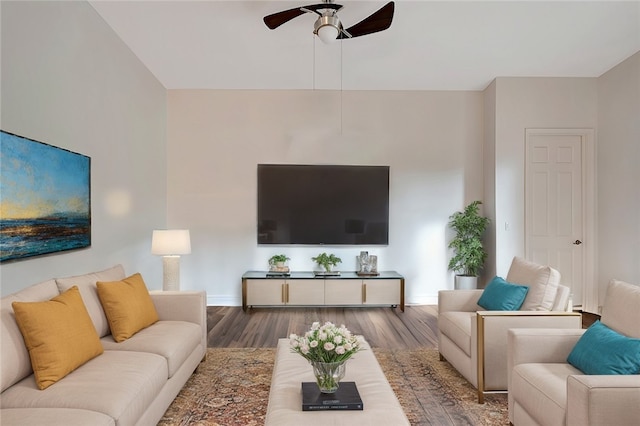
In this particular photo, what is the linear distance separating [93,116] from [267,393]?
9.00 feet

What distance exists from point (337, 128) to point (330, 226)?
1.39m

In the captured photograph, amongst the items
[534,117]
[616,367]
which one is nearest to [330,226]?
[534,117]

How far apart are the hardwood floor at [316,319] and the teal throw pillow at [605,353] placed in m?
1.97

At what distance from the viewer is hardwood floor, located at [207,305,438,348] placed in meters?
4.23

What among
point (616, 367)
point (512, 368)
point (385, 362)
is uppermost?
point (616, 367)

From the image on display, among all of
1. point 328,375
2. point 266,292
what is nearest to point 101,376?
point 328,375

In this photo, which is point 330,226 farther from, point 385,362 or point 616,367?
point 616,367

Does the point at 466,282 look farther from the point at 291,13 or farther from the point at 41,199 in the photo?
the point at 41,199

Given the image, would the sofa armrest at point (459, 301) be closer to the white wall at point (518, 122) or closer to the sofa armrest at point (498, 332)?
the sofa armrest at point (498, 332)

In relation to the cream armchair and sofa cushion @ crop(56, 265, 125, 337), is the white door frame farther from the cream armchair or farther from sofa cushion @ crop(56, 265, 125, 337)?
sofa cushion @ crop(56, 265, 125, 337)

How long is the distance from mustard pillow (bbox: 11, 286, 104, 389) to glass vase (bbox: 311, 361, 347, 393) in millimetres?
1252

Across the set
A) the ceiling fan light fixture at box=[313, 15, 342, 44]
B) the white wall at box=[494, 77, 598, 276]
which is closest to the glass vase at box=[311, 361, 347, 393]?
the ceiling fan light fixture at box=[313, 15, 342, 44]

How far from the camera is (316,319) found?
511 cm

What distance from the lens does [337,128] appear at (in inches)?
232
